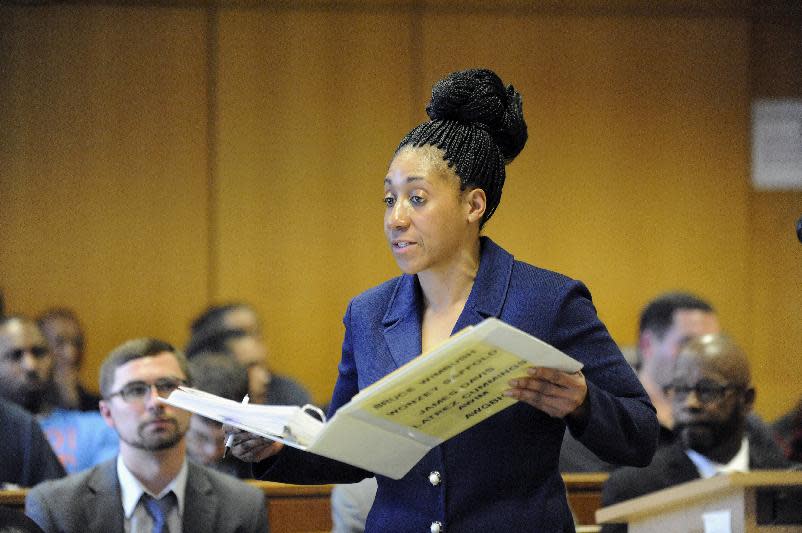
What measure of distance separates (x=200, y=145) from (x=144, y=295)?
0.90 meters

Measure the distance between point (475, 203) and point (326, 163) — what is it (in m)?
5.03

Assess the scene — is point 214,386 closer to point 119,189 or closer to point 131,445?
point 131,445

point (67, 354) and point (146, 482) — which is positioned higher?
point (67, 354)

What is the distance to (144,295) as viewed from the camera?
7199mm

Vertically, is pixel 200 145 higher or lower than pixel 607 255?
higher

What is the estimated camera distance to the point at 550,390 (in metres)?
1.97

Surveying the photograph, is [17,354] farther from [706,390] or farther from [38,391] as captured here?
[706,390]

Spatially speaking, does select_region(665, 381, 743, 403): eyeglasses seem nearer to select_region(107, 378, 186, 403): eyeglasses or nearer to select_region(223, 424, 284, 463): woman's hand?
select_region(107, 378, 186, 403): eyeglasses

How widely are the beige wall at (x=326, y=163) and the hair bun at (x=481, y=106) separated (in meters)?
4.91

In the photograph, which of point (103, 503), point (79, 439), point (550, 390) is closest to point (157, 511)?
point (103, 503)

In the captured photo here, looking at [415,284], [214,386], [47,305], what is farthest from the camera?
[47,305]

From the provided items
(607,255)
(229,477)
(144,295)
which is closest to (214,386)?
(229,477)

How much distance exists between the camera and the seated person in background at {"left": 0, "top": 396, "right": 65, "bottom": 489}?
4562 millimetres

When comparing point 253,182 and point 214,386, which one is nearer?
point 214,386
